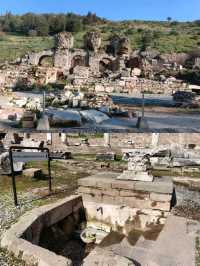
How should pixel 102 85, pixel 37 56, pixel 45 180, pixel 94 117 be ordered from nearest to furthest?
1. pixel 45 180
2. pixel 94 117
3. pixel 102 85
4. pixel 37 56

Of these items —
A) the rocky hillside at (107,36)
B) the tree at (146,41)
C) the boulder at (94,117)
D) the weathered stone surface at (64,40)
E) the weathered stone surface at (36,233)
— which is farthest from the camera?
the tree at (146,41)

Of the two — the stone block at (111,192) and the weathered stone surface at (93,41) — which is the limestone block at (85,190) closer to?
the stone block at (111,192)

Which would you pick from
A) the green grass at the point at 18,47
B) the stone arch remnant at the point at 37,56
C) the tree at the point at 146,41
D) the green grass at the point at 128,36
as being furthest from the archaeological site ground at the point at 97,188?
the tree at the point at 146,41

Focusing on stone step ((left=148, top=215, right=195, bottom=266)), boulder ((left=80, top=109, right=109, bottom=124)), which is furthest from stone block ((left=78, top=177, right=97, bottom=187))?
boulder ((left=80, top=109, right=109, bottom=124))

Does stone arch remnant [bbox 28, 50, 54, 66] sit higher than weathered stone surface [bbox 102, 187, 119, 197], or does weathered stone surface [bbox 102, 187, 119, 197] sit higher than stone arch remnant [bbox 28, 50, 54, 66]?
stone arch remnant [bbox 28, 50, 54, 66]

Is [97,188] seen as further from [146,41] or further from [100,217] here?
[146,41]

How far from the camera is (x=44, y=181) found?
7.56m

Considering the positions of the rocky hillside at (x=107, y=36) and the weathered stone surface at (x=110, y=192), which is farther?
the rocky hillside at (x=107, y=36)

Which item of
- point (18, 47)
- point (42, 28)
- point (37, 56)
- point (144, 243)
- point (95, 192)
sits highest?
point (42, 28)

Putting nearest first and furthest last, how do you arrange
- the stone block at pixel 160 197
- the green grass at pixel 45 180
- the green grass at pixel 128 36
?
the stone block at pixel 160 197
the green grass at pixel 45 180
the green grass at pixel 128 36

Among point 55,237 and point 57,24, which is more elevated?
point 57,24

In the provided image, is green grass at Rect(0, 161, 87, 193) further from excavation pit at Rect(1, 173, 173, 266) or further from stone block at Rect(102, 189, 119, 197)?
stone block at Rect(102, 189, 119, 197)

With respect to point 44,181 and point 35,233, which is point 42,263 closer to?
point 35,233

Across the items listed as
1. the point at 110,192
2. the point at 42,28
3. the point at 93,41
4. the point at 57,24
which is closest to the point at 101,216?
the point at 110,192
